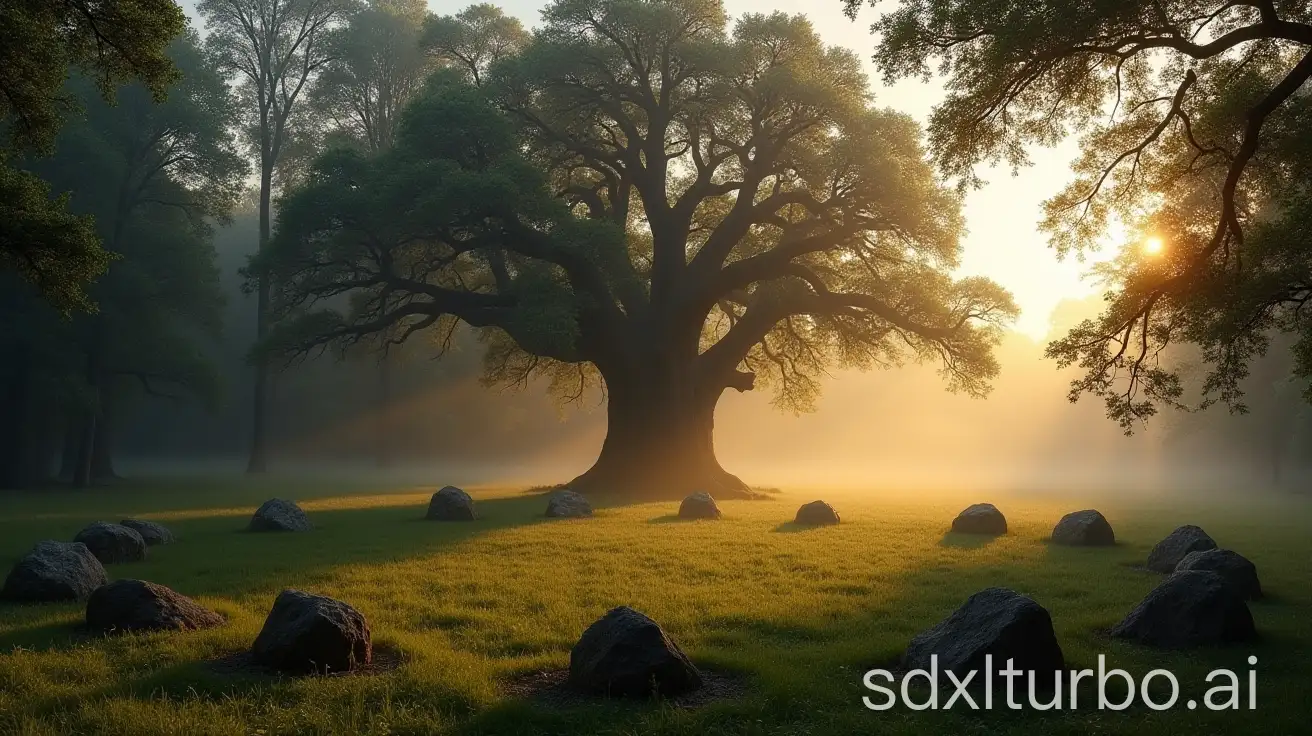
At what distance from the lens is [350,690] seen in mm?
6840

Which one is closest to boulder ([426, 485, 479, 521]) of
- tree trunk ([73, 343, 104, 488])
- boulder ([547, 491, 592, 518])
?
boulder ([547, 491, 592, 518])

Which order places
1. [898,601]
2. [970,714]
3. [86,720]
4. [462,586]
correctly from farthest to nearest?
[462,586] → [898,601] → [970,714] → [86,720]

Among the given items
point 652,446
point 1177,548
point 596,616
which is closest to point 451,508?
point 652,446

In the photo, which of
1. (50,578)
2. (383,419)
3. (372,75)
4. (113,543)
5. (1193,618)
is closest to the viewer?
(1193,618)

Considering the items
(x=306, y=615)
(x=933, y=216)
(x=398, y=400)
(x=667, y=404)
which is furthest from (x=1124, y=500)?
(x=398, y=400)

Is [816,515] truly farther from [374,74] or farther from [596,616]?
[374,74]

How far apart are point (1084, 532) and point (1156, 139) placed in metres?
7.79

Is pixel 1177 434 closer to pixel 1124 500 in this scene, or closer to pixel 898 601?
pixel 1124 500

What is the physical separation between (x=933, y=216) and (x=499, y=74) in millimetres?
15438

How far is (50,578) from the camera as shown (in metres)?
10.6

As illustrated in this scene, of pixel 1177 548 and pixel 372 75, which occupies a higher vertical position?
pixel 372 75

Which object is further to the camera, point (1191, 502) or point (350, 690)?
point (1191, 502)

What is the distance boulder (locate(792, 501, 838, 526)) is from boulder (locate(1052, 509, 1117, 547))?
16.7 feet

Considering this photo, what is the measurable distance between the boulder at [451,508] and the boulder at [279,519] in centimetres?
302
